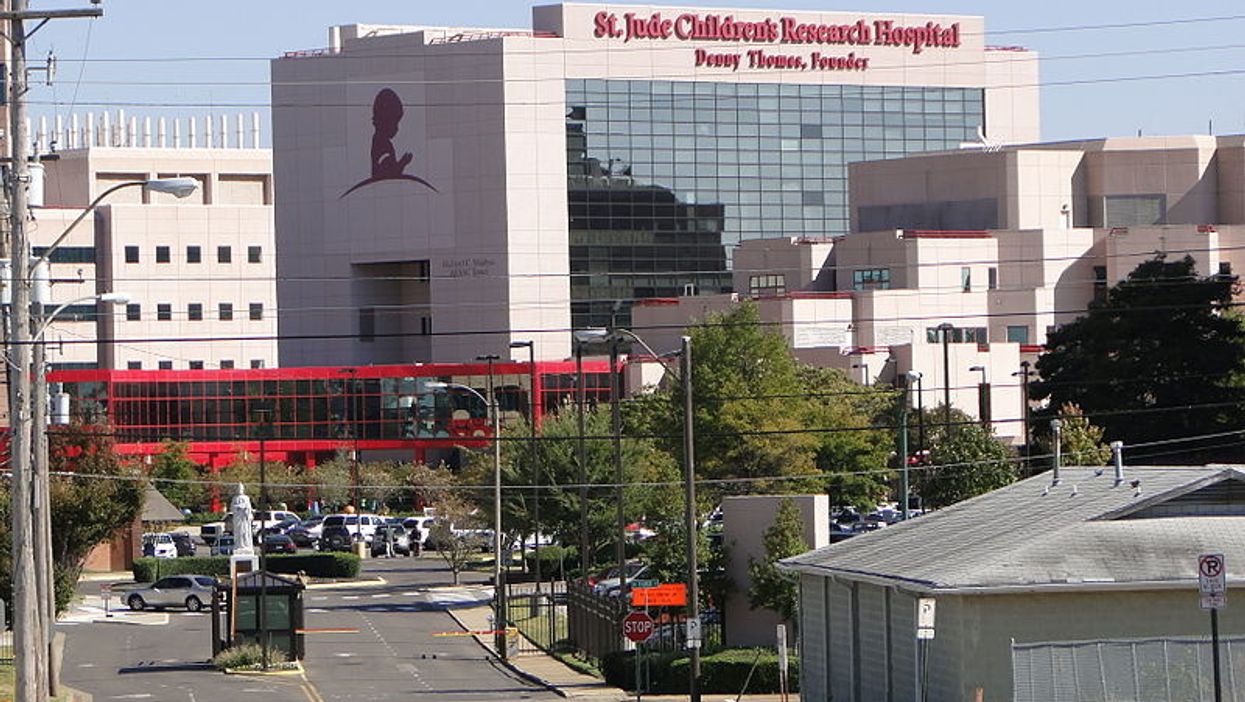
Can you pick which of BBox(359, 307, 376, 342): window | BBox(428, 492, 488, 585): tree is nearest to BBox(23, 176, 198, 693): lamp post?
BBox(428, 492, 488, 585): tree

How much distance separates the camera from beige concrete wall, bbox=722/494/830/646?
55719 mm

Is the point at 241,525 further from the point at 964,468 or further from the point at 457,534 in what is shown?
the point at 964,468

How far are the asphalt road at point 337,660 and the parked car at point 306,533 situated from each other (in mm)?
18120

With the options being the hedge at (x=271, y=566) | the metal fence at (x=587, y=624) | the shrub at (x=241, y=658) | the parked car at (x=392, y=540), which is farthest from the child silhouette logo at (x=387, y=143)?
the shrub at (x=241, y=658)

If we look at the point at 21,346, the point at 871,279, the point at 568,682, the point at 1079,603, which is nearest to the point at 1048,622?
the point at 1079,603

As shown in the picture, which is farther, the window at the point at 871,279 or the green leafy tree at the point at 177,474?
the window at the point at 871,279

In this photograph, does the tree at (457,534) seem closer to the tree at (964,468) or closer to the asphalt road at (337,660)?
the asphalt road at (337,660)

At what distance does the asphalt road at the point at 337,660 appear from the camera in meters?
54.8

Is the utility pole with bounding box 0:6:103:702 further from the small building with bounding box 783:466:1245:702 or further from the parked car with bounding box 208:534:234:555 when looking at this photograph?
the parked car with bounding box 208:534:234:555

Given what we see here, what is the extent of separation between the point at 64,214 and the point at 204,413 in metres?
39.6

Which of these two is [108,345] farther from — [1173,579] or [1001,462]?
[1173,579]

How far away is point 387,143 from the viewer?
176 meters

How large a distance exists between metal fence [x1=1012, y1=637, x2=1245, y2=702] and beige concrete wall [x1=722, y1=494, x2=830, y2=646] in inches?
839

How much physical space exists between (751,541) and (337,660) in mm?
12891
